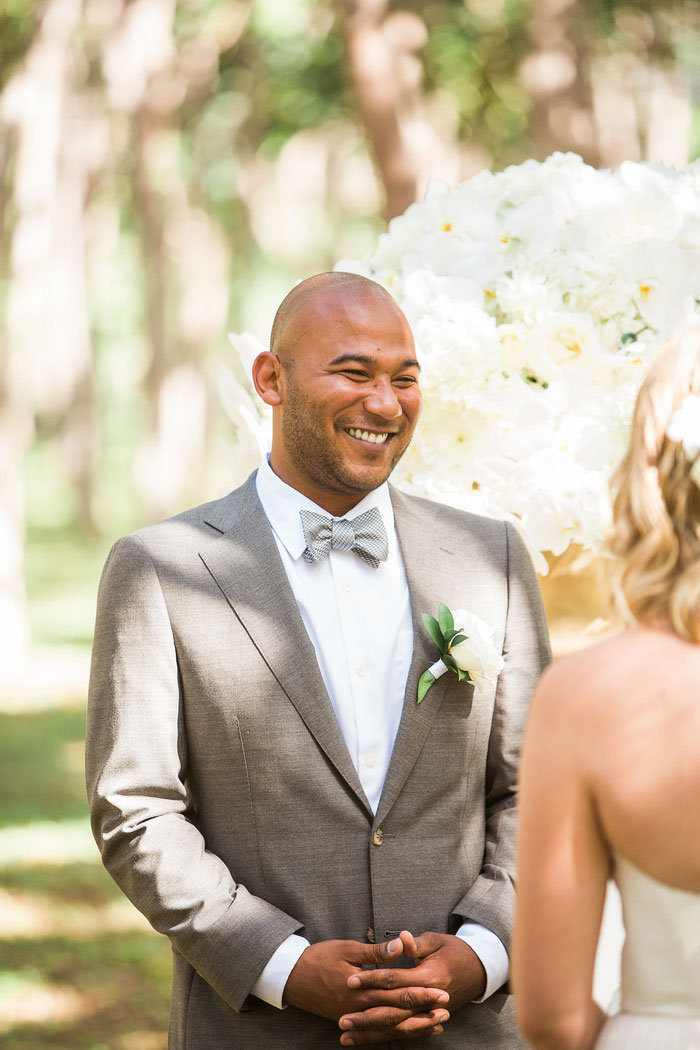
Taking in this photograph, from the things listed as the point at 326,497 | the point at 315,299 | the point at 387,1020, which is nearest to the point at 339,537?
the point at 326,497

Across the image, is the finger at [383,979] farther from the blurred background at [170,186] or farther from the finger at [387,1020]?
the blurred background at [170,186]

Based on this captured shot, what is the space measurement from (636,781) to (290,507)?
1277 millimetres

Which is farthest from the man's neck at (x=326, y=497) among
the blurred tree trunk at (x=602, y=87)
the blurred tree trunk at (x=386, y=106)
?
the blurred tree trunk at (x=602, y=87)

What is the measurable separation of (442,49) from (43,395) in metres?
28.4

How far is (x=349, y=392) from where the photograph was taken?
8.34 feet

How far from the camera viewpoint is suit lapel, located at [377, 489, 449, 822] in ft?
8.03

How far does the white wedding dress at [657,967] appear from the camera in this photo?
1.62m

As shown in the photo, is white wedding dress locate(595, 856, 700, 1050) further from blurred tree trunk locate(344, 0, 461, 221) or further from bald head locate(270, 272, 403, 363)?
blurred tree trunk locate(344, 0, 461, 221)

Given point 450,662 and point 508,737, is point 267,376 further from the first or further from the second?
point 508,737

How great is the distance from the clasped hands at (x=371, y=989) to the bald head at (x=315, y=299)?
1.23 metres

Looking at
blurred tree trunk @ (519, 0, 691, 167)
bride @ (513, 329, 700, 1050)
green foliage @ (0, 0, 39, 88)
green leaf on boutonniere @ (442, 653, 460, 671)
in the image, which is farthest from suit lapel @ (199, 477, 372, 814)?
green foliage @ (0, 0, 39, 88)

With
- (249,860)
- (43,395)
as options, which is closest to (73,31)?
(249,860)

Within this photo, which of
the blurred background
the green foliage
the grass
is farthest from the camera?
the green foliage

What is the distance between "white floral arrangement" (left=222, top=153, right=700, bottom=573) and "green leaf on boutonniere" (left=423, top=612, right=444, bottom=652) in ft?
1.34
